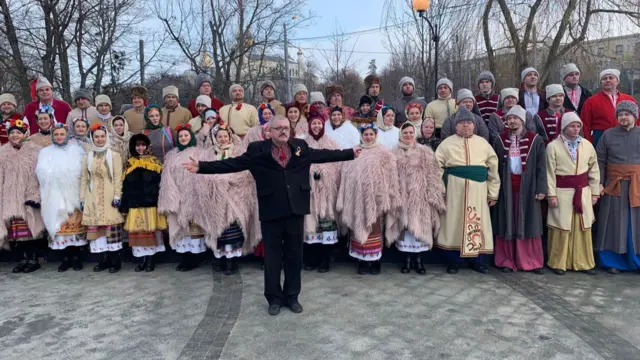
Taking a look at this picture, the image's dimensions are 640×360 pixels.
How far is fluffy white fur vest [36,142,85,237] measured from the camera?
552 cm

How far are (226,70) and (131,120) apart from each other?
8.84 metres

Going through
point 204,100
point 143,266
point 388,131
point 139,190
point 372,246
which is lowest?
point 143,266

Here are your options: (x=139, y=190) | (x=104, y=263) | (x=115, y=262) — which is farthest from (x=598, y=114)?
(x=104, y=263)

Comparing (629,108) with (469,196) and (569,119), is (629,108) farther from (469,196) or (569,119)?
(469,196)

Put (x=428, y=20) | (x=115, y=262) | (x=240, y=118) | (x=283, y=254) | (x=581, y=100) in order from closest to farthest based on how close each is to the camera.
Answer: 1. (x=283, y=254)
2. (x=115, y=262)
3. (x=581, y=100)
4. (x=240, y=118)
5. (x=428, y=20)

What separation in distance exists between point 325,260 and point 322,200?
821mm

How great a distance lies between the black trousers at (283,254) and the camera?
4242 mm

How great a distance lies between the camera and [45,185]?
18.2 feet

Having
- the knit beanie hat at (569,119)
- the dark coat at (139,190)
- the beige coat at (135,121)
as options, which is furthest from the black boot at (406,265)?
the beige coat at (135,121)

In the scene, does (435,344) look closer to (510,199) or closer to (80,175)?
(510,199)

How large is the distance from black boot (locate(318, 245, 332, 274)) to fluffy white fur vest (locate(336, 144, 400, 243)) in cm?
53

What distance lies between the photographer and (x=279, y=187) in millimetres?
4133

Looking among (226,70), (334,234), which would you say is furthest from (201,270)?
(226,70)

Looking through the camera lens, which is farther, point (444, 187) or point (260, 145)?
point (444, 187)
